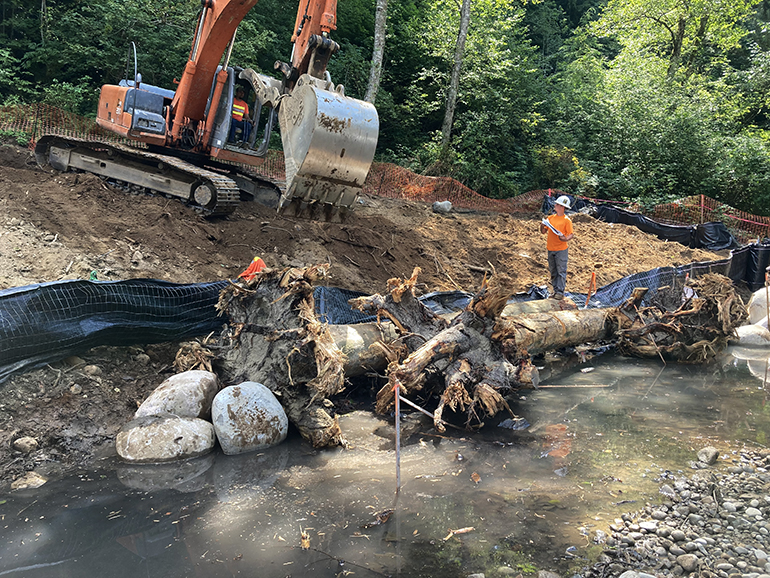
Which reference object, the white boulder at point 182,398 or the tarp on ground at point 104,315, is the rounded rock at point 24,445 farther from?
the white boulder at point 182,398

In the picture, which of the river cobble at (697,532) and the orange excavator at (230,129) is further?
the orange excavator at (230,129)

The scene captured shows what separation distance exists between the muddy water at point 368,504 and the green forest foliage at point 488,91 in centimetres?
1501

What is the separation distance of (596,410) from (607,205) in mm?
16171

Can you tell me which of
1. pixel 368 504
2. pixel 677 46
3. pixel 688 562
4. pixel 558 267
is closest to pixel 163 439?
pixel 368 504

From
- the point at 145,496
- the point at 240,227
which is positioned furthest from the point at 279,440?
the point at 240,227

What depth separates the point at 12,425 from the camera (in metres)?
4.69

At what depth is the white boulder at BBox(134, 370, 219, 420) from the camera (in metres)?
5.03

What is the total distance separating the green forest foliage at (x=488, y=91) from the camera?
1630 centimetres

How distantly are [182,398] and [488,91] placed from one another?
21324 millimetres

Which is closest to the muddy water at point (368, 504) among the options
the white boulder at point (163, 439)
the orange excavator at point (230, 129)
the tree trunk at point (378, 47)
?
the white boulder at point (163, 439)

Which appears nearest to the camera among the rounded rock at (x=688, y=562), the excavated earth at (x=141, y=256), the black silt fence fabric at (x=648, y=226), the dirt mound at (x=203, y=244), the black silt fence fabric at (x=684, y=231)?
the rounded rock at (x=688, y=562)

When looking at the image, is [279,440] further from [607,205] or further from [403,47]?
[403,47]

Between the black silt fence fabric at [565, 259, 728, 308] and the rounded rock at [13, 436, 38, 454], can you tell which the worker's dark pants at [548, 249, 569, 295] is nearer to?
the black silt fence fabric at [565, 259, 728, 308]

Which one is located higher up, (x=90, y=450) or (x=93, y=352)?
(x=93, y=352)
